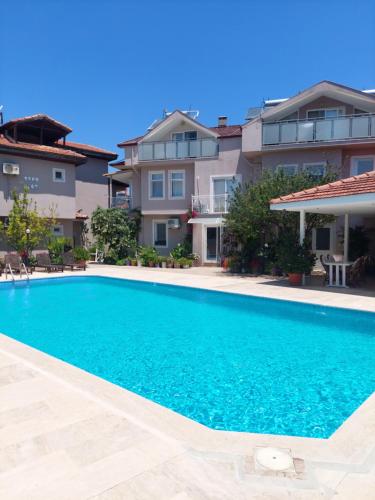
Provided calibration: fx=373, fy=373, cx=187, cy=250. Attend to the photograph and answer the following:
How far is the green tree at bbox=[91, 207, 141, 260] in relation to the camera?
27.1 meters

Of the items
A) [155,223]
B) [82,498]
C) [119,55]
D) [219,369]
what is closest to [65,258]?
[155,223]

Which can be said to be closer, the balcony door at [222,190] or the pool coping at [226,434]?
the pool coping at [226,434]

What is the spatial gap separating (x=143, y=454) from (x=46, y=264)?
64.8ft

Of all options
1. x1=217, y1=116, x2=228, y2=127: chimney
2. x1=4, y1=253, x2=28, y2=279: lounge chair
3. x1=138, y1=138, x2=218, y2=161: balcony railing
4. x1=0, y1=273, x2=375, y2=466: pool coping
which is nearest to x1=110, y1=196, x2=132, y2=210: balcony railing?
x1=138, y1=138, x2=218, y2=161: balcony railing

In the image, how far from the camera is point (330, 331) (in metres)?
10.4

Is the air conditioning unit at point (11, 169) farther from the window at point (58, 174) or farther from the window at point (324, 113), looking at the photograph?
Answer: the window at point (324, 113)

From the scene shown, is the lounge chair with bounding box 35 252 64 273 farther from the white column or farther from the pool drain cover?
the pool drain cover

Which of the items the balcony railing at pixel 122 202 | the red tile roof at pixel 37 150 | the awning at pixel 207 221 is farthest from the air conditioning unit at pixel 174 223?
the red tile roof at pixel 37 150

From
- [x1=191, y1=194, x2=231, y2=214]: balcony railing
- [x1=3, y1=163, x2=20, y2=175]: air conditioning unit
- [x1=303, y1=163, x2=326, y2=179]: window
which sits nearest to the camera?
[x1=303, y1=163, x2=326, y2=179]: window

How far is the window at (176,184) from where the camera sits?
90.2 feet

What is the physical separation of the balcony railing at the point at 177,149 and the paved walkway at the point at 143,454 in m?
22.7

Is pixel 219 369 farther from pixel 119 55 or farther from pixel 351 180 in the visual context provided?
pixel 119 55

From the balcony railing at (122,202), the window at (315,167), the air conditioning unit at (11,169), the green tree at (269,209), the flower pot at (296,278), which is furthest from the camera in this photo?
the balcony railing at (122,202)

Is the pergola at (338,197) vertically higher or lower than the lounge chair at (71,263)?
higher
